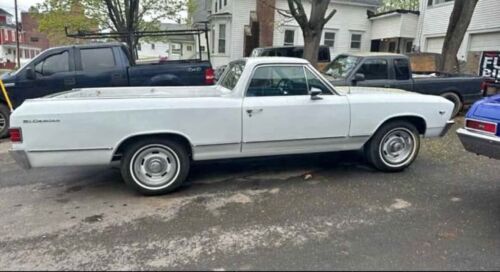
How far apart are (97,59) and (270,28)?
15.1 m

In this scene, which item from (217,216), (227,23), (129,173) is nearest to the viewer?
(217,216)

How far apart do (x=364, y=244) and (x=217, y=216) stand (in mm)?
1523

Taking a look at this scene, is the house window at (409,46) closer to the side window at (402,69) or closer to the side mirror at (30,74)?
the side window at (402,69)

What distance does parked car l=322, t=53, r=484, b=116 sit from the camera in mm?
8603

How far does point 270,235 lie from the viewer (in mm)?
3564

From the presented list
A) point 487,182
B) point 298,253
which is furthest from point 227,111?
point 487,182

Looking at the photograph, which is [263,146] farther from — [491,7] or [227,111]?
[491,7]

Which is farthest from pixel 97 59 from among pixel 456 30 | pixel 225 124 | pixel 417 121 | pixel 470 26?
pixel 470 26

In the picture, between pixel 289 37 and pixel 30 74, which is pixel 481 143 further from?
pixel 289 37

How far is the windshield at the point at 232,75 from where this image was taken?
507 cm

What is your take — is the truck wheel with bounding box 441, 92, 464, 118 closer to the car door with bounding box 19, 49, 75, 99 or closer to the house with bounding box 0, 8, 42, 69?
the car door with bounding box 19, 49, 75, 99

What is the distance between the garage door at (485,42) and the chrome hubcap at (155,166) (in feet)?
47.8

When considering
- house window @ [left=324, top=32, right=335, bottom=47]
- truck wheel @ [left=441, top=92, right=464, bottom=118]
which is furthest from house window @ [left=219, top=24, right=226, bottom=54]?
truck wheel @ [left=441, top=92, right=464, bottom=118]

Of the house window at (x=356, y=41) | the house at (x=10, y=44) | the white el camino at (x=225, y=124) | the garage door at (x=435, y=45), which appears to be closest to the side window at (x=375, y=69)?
the white el camino at (x=225, y=124)
